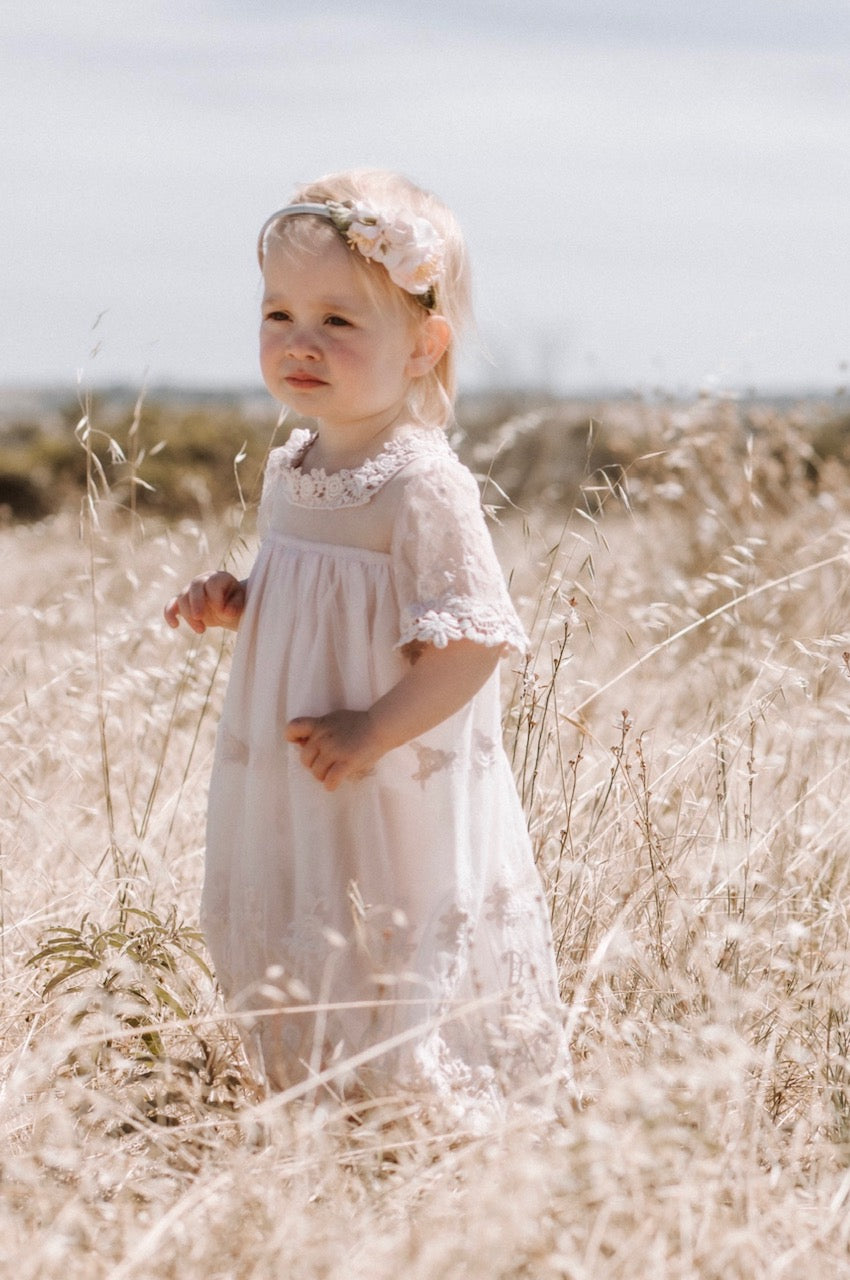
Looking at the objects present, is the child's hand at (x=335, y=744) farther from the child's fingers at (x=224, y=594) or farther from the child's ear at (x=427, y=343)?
the child's ear at (x=427, y=343)

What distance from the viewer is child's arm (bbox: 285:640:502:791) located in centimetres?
197

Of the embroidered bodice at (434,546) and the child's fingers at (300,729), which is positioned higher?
the embroidered bodice at (434,546)

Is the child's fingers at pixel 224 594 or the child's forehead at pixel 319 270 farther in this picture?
the child's fingers at pixel 224 594

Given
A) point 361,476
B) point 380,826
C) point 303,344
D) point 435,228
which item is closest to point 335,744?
point 380,826

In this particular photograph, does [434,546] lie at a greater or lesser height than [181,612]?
greater

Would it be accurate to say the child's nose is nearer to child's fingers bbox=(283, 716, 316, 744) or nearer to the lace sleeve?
the lace sleeve

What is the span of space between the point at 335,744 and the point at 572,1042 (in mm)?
700

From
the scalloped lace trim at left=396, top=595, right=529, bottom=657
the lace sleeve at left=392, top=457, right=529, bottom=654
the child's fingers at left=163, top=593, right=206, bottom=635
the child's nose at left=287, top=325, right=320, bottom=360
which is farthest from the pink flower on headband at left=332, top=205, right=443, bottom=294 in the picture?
the child's fingers at left=163, top=593, right=206, bottom=635

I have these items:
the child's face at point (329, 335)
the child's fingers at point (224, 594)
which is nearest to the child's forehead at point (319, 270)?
the child's face at point (329, 335)

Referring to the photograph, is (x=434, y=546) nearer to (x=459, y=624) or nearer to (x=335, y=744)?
(x=459, y=624)

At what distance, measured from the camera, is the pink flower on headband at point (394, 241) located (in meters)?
2.04

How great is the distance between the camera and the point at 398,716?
197 centimetres

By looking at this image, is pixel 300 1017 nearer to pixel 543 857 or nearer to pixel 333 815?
pixel 333 815

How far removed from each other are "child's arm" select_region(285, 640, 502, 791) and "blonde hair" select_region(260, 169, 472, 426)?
419 millimetres
